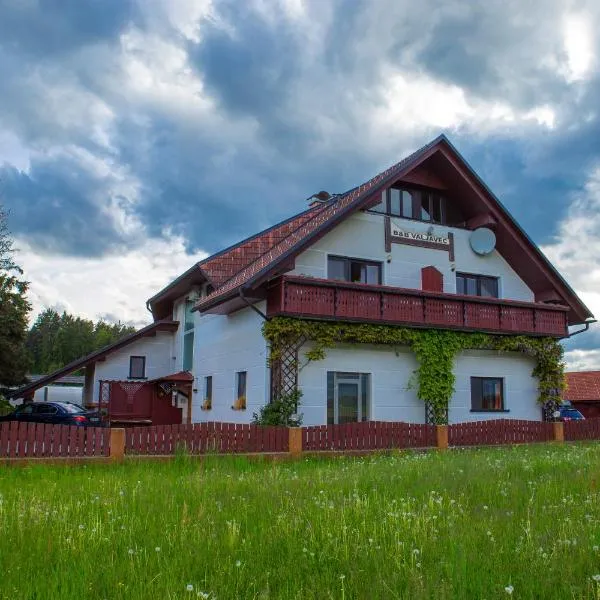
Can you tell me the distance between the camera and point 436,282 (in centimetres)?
2172

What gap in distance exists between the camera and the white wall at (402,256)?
2017 centimetres

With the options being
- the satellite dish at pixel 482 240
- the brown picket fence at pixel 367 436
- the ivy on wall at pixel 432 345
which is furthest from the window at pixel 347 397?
the satellite dish at pixel 482 240

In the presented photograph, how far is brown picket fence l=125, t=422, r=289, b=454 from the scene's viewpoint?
13164mm

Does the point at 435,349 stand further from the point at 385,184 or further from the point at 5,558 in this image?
the point at 5,558

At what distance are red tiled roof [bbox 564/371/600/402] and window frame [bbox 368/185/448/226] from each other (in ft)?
91.2

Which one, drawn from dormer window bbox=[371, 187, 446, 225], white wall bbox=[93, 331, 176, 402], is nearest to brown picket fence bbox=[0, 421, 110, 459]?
dormer window bbox=[371, 187, 446, 225]

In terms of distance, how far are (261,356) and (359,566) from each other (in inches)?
565

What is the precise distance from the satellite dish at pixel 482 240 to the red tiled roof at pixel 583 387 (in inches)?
1052

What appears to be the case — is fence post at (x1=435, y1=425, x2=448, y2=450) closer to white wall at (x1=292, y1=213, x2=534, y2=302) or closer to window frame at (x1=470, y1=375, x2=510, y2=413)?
window frame at (x1=470, y1=375, x2=510, y2=413)

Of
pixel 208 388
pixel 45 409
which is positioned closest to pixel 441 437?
pixel 208 388

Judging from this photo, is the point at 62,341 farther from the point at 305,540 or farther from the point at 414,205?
the point at 305,540

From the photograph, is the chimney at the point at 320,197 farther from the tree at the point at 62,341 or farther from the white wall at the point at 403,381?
the tree at the point at 62,341

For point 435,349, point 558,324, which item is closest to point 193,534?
point 435,349

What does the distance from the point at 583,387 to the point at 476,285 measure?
29.6m
